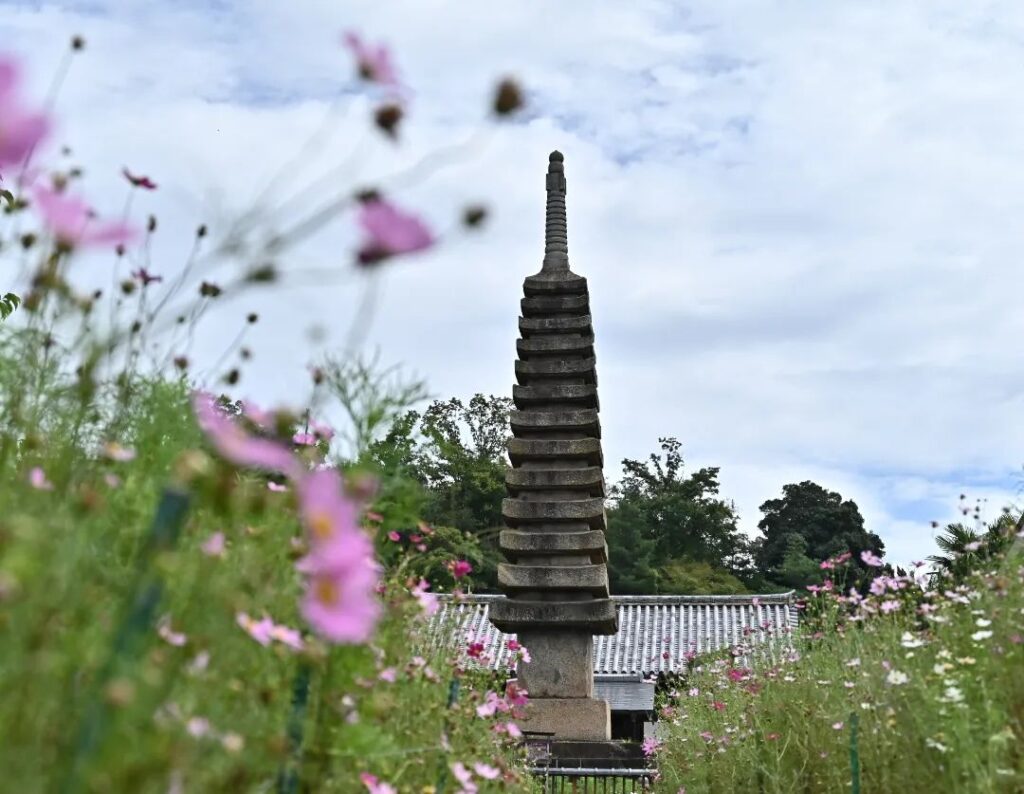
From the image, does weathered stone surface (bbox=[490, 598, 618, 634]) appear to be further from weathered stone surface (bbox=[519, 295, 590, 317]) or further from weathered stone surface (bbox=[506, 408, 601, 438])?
weathered stone surface (bbox=[519, 295, 590, 317])

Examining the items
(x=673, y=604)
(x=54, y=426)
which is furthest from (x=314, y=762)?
(x=673, y=604)

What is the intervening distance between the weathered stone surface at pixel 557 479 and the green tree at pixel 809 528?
25.5 m

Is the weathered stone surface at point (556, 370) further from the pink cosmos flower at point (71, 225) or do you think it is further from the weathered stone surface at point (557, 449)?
the pink cosmos flower at point (71, 225)

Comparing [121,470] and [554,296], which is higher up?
[554,296]

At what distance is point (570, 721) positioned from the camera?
33.9 feet

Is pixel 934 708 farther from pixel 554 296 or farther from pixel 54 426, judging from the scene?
pixel 554 296

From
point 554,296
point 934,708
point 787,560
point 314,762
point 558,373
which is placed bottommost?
point 314,762

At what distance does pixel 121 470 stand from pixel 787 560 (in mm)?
33611

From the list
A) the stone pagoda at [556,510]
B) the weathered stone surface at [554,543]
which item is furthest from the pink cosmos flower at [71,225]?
the weathered stone surface at [554,543]

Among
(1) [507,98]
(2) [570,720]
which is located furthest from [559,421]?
(1) [507,98]

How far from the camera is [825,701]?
472 cm

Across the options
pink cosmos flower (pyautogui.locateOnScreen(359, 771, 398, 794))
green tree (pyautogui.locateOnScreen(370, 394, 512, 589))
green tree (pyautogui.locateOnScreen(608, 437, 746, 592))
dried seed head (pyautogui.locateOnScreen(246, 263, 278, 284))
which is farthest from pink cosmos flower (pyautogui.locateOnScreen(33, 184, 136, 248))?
green tree (pyautogui.locateOnScreen(608, 437, 746, 592))

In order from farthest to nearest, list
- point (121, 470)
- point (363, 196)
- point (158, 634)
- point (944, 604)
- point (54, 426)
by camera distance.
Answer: point (944, 604) < point (54, 426) < point (121, 470) < point (158, 634) < point (363, 196)

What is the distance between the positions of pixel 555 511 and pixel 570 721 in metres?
2.16
